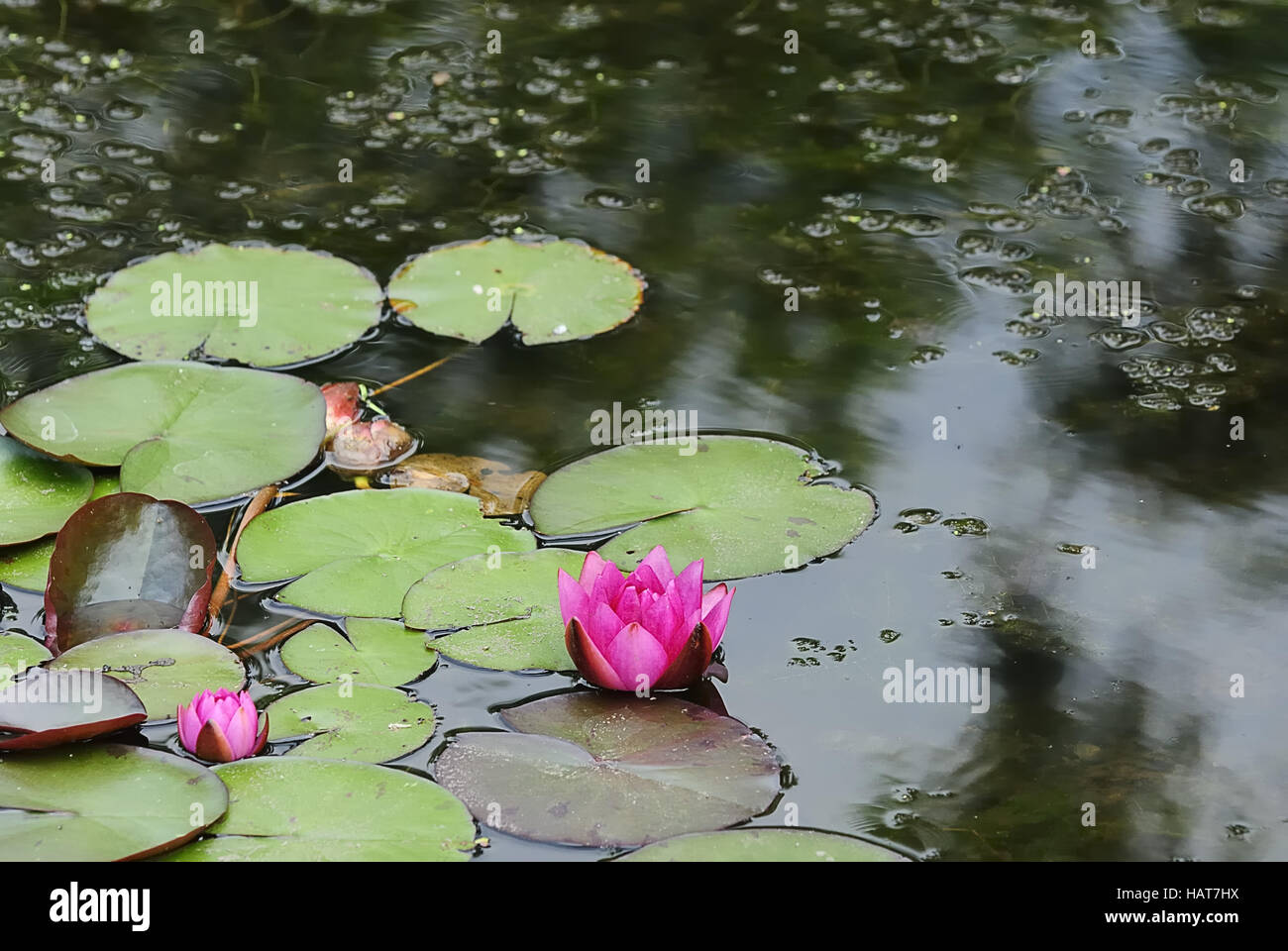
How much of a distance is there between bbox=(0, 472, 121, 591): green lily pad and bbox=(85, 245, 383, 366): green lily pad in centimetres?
66

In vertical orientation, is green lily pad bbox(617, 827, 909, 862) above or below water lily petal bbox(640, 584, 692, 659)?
below

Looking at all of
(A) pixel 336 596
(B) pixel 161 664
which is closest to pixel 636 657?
(A) pixel 336 596

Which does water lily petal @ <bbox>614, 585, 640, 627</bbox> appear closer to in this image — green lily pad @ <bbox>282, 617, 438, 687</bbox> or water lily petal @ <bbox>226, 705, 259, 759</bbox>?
green lily pad @ <bbox>282, 617, 438, 687</bbox>

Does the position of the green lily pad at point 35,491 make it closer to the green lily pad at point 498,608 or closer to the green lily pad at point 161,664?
the green lily pad at point 161,664

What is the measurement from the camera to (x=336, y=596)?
2.46 metres

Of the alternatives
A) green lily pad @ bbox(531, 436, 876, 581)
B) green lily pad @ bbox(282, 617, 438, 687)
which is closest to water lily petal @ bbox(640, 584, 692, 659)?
green lily pad @ bbox(531, 436, 876, 581)

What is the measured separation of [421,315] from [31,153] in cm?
154

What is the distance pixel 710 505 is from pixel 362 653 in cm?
77

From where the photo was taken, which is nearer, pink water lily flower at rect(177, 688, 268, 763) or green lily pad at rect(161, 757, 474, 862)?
green lily pad at rect(161, 757, 474, 862)

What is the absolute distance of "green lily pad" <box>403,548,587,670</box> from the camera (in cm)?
236

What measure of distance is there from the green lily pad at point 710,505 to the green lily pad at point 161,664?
686 millimetres

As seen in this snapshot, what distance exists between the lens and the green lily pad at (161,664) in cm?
221

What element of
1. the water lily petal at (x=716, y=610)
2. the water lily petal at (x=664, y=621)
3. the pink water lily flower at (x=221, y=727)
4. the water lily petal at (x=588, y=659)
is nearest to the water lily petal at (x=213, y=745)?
the pink water lily flower at (x=221, y=727)

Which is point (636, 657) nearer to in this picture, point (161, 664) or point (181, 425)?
point (161, 664)
